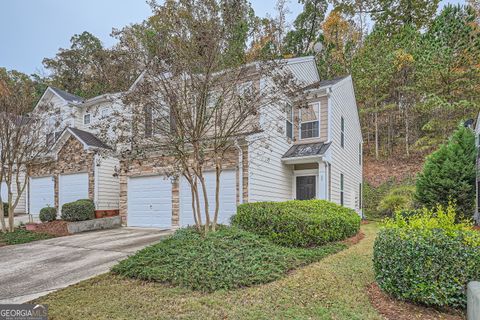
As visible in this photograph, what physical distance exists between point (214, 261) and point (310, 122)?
8484 millimetres

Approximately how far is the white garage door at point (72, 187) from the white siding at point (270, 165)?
8.38 metres

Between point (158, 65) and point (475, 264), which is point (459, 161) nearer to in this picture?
point (475, 264)

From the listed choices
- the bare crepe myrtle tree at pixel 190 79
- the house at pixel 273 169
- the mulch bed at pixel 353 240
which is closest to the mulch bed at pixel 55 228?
the house at pixel 273 169

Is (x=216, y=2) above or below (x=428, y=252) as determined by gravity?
above

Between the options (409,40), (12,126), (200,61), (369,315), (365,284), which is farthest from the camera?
(409,40)

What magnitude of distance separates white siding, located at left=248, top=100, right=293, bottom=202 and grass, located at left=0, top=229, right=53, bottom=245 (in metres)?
7.17

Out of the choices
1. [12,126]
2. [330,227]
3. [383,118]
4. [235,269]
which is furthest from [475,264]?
[383,118]

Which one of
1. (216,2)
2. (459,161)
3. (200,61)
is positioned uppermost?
(216,2)

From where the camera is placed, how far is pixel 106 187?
14062 millimetres

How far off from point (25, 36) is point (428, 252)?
19.9 meters

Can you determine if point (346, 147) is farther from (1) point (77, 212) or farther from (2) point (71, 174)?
(2) point (71, 174)

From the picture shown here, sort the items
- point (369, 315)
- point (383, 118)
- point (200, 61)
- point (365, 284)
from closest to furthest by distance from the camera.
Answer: point (369, 315) → point (365, 284) → point (200, 61) → point (383, 118)

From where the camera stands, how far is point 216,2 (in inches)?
241

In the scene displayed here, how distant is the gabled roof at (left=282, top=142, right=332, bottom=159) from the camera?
1115cm
